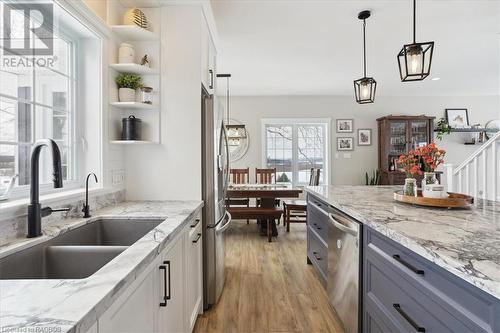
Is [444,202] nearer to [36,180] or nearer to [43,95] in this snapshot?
[36,180]

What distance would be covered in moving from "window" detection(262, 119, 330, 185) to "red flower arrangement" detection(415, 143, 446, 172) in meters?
4.17

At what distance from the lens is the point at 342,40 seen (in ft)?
10.3

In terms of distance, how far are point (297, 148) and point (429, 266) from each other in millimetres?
5114

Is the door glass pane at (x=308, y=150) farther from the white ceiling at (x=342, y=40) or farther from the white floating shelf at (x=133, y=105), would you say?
the white floating shelf at (x=133, y=105)

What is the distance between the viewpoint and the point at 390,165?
219 inches

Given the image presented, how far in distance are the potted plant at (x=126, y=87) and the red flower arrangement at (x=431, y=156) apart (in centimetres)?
208

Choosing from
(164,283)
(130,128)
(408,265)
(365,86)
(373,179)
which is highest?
(365,86)

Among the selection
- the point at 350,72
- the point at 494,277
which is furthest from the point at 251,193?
the point at 494,277

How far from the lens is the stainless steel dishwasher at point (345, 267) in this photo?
161cm

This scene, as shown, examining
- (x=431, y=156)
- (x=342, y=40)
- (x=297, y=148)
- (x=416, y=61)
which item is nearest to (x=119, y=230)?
(x=431, y=156)

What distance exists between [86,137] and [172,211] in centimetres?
82

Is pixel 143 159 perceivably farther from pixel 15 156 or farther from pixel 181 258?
pixel 181 258

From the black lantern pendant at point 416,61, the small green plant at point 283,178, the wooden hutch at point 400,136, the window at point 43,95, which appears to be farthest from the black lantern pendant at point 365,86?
the wooden hutch at point 400,136

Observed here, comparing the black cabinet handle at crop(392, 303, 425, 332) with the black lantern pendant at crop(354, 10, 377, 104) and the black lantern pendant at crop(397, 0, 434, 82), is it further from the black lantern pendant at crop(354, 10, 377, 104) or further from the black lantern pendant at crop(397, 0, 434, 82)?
the black lantern pendant at crop(354, 10, 377, 104)
